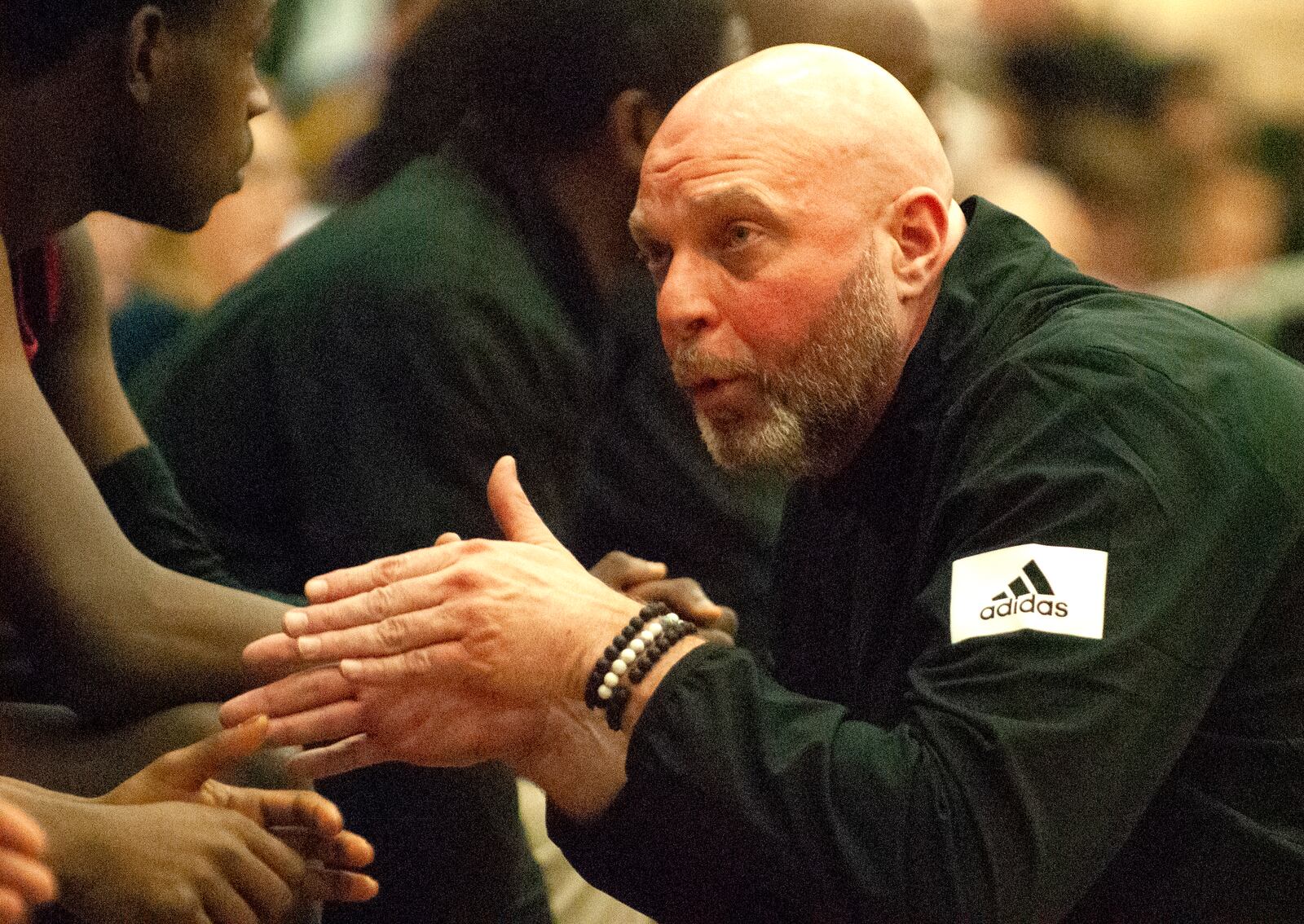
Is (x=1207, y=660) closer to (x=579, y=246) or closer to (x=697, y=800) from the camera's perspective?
(x=697, y=800)

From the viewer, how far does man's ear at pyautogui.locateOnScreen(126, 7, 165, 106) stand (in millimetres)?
1156

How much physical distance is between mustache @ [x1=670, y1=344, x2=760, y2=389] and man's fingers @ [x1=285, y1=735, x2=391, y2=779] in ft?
1.15

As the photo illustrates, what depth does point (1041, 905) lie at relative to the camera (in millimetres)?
998

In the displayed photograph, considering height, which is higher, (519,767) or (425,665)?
(425,665)

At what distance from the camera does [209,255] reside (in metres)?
1.48

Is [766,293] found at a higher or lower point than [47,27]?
lower

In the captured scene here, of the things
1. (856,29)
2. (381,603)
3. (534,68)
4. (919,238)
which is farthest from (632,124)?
(381,603)

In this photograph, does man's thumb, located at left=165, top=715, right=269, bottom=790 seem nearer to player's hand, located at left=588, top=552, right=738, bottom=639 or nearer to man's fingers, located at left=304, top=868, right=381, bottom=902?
man's fingers, located at left=304, top=868, right=381, bottom=902

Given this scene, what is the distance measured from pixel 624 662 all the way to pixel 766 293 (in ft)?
1.01

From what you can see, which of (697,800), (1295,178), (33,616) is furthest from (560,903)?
(1295,178)

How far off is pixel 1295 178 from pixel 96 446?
2.23m

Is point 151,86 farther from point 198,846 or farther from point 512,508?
point 198,846

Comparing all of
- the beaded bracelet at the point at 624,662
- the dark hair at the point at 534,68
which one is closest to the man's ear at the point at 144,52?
the dark hair at the point at 534,68

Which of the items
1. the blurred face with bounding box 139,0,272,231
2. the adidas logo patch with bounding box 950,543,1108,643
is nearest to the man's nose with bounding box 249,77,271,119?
the blurred face with bounding box 139,0,272,231
